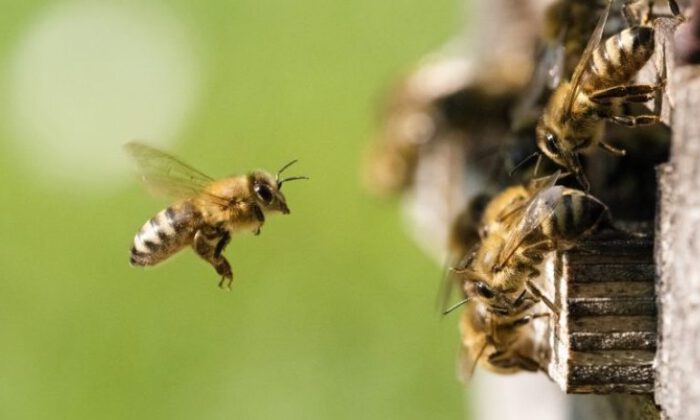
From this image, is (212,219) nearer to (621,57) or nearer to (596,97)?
(596,97)

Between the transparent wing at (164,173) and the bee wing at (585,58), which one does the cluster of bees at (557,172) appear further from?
the transparent wing at (164,173)

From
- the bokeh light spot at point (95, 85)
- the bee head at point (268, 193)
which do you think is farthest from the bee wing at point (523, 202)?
the bokeh light spot at point (95, 85)

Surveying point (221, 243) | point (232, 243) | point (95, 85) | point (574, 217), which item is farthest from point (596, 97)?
point (95, 85)

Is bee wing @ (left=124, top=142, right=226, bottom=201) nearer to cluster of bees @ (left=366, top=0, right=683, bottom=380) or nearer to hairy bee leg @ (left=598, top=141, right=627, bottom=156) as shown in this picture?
cluster of bees @ (left=366, top=0, right=683, bottom=380)

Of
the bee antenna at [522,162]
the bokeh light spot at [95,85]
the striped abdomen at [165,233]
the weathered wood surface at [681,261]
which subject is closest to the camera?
the weathered wood surface at [681,261]

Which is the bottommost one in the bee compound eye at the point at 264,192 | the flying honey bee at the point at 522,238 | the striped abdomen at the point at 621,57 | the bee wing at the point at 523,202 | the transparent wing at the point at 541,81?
the flying honey bee at the point at 522,238

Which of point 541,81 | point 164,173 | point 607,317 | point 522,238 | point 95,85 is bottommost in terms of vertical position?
point 607,317

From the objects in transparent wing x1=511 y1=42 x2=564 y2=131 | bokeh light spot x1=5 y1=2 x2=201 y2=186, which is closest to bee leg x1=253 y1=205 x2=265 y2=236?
transparent wing x1=511 y1=42 x2=564 y2=131
